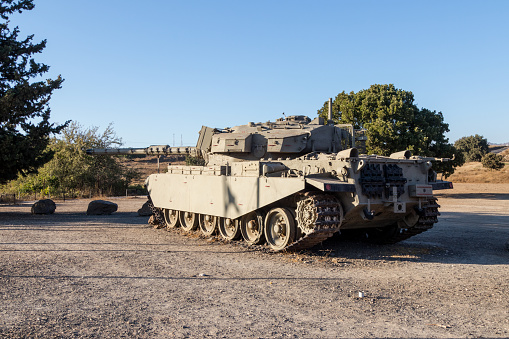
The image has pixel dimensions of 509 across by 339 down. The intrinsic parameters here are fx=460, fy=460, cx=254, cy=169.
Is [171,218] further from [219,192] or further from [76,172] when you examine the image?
[76,172]

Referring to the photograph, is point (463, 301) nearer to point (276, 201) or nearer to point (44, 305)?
point (276, 201)

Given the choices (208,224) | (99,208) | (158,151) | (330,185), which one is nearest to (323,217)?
(330,185)

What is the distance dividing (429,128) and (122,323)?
2861cm

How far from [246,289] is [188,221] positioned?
8.19m

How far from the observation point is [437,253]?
11.0m

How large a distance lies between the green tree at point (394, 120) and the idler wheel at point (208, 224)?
16.7 meters

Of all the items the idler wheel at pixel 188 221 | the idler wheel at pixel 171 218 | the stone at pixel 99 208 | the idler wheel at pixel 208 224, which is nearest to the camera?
the idler wheel at pixel 208 224

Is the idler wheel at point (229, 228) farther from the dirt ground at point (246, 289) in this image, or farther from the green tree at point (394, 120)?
the green tree at point (394, 120)

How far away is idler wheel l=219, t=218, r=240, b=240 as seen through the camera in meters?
12.5

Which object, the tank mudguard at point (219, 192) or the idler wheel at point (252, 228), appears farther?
the idler wheel at point (252, 228)

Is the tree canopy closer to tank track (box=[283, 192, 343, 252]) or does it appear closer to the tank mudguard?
the tank mudguard

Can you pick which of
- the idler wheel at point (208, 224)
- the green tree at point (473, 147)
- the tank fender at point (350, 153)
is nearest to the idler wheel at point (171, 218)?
the idler wheel at point (208, 224)

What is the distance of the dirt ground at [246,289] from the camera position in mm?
5391

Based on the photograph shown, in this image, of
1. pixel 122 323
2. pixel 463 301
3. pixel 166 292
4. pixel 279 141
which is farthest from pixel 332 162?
pixel 122 323
